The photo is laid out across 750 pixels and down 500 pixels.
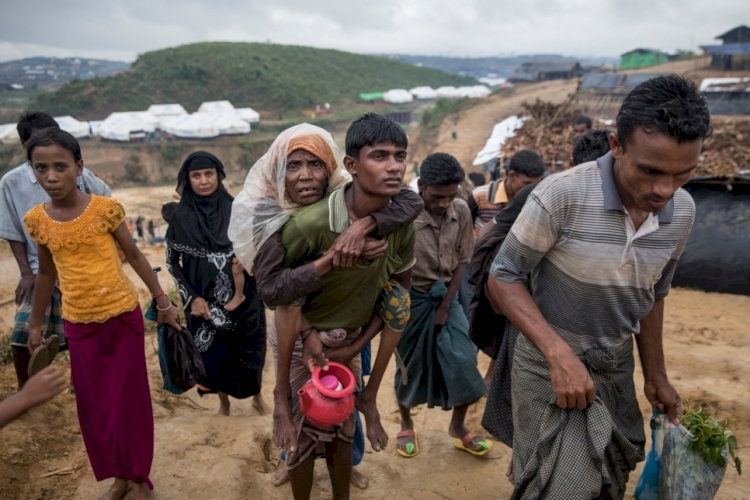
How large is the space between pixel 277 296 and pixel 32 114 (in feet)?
9.15

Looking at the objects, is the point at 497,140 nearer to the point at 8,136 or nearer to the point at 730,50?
the point at 730,50

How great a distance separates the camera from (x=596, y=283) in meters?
1.78

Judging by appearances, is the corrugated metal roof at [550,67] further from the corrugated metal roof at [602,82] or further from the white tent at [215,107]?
the white tent at [215,107]

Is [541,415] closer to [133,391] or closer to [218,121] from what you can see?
[133,391]

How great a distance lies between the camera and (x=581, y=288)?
182 centimetres

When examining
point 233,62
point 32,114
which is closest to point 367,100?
point 233,62

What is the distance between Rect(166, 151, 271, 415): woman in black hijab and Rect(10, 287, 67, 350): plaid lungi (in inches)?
28.4

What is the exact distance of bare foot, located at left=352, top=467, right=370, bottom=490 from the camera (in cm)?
307

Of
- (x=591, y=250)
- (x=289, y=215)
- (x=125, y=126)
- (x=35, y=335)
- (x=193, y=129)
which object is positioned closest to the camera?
(x=591, y=250)

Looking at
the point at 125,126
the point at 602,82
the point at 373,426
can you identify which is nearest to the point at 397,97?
the point at 125,126

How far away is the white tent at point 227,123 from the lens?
4066cm

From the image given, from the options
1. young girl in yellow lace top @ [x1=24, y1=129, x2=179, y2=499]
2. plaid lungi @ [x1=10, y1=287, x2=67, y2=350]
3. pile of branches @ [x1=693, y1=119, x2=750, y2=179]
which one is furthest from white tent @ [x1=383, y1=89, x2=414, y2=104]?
young girl in yellow lace top @ [x1=24, y1=129, x2=179, y2=499]

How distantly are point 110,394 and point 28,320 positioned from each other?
1.08 meters

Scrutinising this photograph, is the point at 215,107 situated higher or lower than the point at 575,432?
higher
